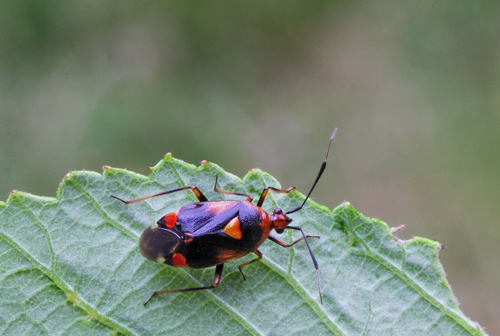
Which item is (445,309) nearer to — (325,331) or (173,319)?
(325,331)

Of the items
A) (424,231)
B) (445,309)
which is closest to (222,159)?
(424,231)

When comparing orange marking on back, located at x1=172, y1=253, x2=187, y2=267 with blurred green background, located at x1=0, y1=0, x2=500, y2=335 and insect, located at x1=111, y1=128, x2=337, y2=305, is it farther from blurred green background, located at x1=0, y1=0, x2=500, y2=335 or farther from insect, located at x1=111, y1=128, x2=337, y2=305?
blurred green background, located at x1=0, y1=0, x2=500, y2=335

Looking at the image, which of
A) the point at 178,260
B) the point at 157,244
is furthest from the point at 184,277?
the point at 157,244

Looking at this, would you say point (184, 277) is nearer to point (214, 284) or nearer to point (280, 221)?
point (214, 284)

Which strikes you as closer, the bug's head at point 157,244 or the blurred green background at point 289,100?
the bug's head at point 157,244

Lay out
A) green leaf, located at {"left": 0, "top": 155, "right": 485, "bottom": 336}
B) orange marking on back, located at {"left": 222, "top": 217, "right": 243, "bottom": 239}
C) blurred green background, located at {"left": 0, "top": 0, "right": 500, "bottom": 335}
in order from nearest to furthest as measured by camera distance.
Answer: green leaf, located at {"left": 0, "top": 155, "right": 485, "bottom": 336}
orange marking on back, located at {"left": 222, "top": 217, "right": 243, "bottom": 239}
blurred green background, located at {"left": 0, "top": 0, "right": 500, "bottom": 335}

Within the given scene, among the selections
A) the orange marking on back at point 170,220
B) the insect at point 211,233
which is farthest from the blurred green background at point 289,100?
the orange marking on back at point 170,220

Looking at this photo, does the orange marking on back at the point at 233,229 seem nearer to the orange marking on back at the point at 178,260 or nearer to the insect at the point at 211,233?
the insect at the point at 211,233

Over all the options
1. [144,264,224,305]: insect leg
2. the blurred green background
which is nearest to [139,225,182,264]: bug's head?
[144,264,224,305]: insect leg
